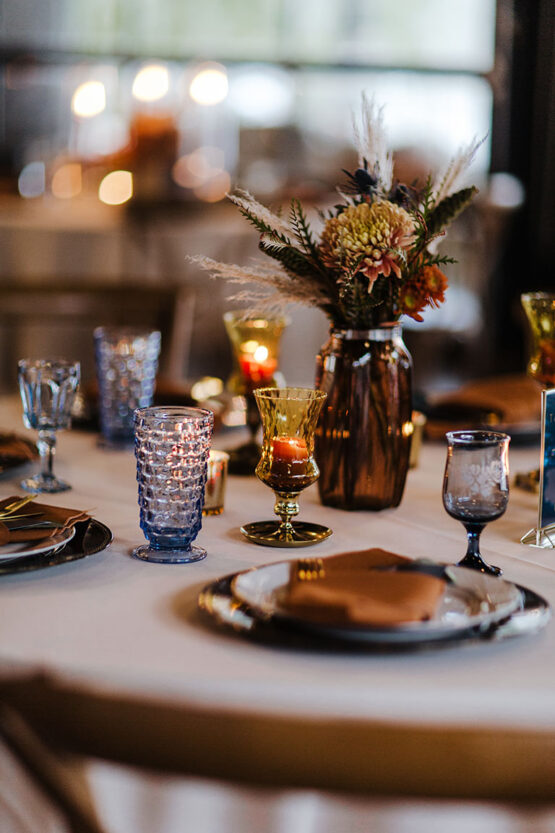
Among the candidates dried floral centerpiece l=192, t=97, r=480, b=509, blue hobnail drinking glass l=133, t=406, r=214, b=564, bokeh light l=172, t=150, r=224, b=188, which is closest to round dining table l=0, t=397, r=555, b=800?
blue hobnail drinking glass l=133, t=406, r=214, b=564

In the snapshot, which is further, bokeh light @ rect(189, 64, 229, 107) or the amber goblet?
bokeh light @ rect(189, 64, 229, 107)

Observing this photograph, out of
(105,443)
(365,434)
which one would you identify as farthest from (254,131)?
(365,434)

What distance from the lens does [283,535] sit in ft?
3.59

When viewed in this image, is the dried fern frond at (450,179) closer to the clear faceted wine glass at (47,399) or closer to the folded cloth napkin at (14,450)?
the clear faceted wine glass at (47,399)

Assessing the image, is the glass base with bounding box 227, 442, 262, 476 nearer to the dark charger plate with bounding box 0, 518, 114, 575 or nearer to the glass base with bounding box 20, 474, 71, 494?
the glass base with bounding box 20, 474, 71, 494

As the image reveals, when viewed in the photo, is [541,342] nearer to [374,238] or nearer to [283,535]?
[374,238]

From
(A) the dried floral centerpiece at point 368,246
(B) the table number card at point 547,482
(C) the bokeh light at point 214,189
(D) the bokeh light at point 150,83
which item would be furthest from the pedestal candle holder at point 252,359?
(D) the bokeh light at point 150,83

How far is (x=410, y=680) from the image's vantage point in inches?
28.2

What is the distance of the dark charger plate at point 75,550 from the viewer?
92 cm

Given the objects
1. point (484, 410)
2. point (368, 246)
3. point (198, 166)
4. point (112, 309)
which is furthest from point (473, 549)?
point (198, 166)

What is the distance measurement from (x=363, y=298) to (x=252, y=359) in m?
0.35

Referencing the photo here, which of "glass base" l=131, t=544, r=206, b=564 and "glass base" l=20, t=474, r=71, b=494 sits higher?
"glass base" l=20, t=474, r=71, b=494

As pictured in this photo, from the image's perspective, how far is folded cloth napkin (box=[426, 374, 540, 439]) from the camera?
5.50 ft

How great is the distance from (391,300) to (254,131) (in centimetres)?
385
